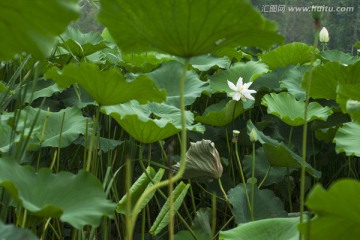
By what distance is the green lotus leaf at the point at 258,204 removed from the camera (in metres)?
1.18

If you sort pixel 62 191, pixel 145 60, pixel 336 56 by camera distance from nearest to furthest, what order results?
pixel 62 191, pixel 145 60, pixel 336 56

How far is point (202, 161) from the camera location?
44.3 inches

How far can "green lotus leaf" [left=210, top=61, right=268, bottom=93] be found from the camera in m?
1.60

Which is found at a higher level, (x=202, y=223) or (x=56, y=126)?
(x=56, y=126)

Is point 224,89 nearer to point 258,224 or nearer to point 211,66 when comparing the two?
point 211,66

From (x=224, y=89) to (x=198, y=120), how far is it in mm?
178

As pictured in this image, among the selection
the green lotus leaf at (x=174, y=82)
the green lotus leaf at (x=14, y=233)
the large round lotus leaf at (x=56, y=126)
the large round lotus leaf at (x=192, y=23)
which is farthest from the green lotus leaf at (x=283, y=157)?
the green lotus leaf at (x=14, y=233)

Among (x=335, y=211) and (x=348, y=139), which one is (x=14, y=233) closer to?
(x=335, y=211)

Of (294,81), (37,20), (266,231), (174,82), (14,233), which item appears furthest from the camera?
(294,81)

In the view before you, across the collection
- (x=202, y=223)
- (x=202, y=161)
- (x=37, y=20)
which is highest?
(x=37, y=20)

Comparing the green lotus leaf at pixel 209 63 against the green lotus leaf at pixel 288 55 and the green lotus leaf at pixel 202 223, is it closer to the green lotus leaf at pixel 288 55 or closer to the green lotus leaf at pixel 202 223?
the green lotus leaf at pixel 288 55

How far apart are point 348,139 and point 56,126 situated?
0.50 m

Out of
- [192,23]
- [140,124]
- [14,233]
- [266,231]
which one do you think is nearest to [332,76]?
[140,124]

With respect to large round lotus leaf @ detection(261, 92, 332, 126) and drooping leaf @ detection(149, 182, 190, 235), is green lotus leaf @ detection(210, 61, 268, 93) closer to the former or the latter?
large round lotus leaf @ detection(261, 92, 332, 126)
